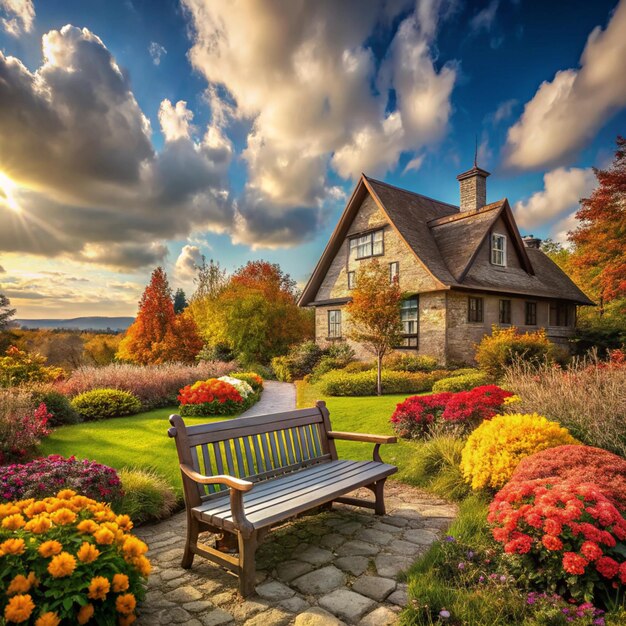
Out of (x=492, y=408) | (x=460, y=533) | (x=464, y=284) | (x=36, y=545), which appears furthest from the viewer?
(x=464, y=284)

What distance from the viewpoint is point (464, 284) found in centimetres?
1769

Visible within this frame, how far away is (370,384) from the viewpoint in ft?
46.4

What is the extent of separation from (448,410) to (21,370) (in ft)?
35.4

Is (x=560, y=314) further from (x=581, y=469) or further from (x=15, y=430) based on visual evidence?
(x=15, y=430)

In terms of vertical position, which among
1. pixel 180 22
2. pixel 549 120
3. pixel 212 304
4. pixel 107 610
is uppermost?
pixel 180 22

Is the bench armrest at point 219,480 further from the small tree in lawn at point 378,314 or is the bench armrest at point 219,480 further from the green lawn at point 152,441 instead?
the small tree in lawn at point 378,314

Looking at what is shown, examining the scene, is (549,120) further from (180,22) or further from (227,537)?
(227,537)

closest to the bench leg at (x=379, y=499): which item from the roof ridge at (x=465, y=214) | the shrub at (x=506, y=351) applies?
the shrub at (x=506, y=351)

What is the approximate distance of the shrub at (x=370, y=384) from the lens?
14.0m

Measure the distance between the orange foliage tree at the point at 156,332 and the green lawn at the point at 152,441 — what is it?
29.7ft

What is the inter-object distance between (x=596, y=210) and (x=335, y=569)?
21.0 metres

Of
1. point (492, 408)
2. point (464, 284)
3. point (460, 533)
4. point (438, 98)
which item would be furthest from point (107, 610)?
point (464, 284)

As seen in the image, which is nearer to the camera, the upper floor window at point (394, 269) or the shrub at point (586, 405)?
the shrub at point (586, 405)

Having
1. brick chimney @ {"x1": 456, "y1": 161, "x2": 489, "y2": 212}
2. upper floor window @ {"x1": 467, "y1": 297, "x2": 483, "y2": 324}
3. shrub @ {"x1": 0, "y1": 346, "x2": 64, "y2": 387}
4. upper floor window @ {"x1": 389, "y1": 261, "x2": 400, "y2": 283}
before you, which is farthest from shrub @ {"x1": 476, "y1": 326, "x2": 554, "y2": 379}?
shrub @ {"x1": 0, "y1": 346, "x2": 64, "y2": 387}
